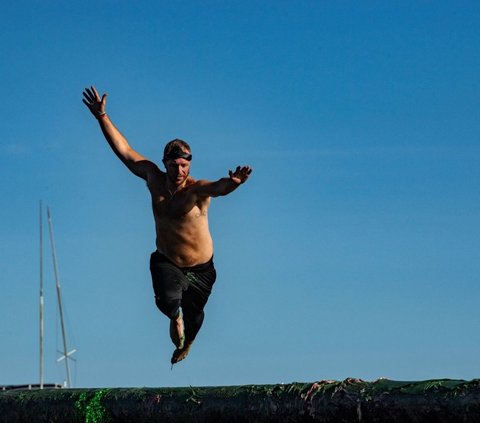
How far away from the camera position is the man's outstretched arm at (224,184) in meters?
11.1

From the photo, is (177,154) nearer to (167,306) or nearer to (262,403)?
(167,306)

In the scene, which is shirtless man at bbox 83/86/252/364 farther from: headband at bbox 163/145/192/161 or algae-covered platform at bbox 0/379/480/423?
algae-covered platform at bbox 0/379/480/423

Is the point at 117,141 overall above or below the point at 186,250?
above

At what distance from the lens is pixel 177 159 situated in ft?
38.8

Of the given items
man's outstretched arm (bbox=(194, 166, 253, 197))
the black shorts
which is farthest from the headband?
the black shorts

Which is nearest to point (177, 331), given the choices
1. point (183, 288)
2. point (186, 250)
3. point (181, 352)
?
point (181, 352)

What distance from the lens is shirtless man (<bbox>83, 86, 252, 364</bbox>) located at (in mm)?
11930

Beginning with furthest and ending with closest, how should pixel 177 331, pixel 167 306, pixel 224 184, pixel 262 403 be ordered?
1. pixel 177 331
2. pixel 167 306
3. pixel 224 184
4. pixel 262 403

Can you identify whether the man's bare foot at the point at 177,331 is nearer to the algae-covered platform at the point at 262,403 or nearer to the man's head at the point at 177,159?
the man's head at the point at 177,159

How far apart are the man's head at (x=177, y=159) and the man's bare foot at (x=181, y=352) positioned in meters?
2.13

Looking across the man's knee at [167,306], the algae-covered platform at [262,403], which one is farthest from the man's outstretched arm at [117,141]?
the algae-covered platform at [262,403]

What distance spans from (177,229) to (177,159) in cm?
88

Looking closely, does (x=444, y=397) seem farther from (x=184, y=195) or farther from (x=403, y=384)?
(x=184, y=195)

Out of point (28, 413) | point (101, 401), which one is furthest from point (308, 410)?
point (28, 413)
